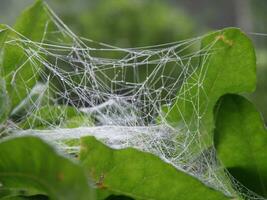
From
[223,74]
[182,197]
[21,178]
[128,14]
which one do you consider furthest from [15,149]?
[128,14]

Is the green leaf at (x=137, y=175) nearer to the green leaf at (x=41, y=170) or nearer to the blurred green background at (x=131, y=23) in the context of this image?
the green leaf at (x=41, y=170)

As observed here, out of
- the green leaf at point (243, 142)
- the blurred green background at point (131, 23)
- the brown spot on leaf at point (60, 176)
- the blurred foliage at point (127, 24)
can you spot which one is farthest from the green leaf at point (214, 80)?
the blurred foliage at point (127, 24)

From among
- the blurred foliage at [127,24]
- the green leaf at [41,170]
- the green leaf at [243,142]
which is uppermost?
the green leaf at [41,170]

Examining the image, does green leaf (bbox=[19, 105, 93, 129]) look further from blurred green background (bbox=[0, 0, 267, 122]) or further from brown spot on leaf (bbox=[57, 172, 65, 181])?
blurred green background (bbox=[0, 0, 267, 122])

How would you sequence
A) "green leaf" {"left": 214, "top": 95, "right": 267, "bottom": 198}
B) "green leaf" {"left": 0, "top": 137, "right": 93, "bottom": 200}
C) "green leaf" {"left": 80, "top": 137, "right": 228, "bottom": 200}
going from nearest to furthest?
"green leaf" {"left": 0, "top": 137, "right": 93, "bottom": 200} < "green leaf" {"left": 80, "top": 137, "right": 228, "bottom": 200} < "green leaf" {"left": 214, "top": 95, "right": 267, "bottom": 198}

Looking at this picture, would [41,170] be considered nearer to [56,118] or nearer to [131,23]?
[56,118]

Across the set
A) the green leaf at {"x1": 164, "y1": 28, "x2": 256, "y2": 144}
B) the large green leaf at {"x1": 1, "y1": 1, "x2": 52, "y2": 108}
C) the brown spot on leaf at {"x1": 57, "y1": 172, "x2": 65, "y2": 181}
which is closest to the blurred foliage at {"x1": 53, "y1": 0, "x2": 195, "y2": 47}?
the large green leaf at {"x1": 1, "y1": 1, "x2": 52, "y2": 108}
